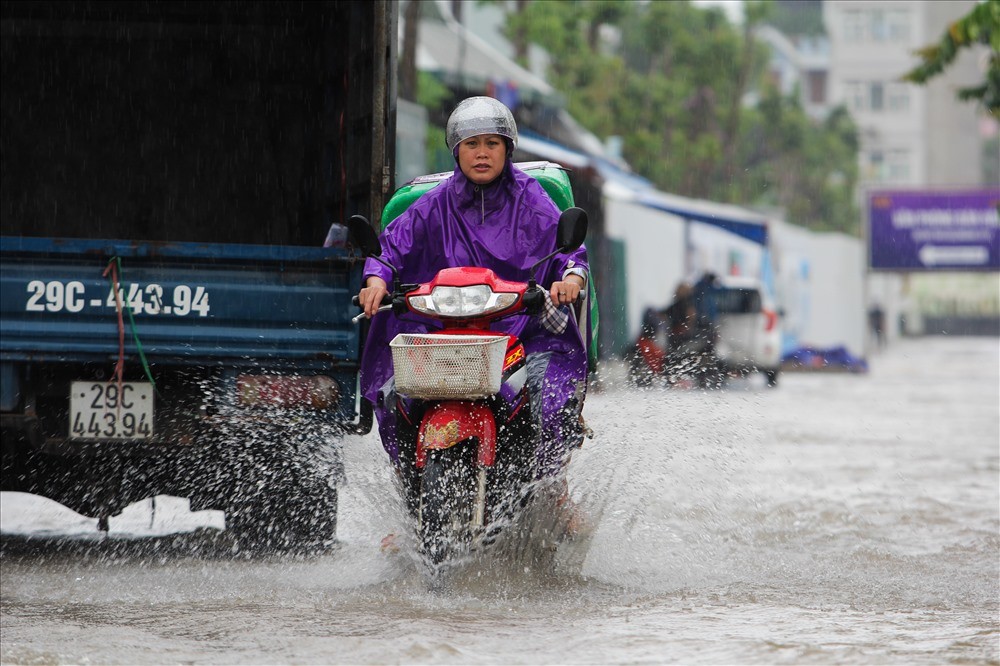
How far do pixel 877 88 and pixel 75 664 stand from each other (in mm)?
91553

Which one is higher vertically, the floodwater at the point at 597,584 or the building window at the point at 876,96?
the building window at the point at 876,96

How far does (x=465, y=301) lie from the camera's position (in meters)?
5.35

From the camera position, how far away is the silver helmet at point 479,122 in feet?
18.7

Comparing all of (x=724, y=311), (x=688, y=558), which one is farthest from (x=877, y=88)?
A: (x=688, y=558)

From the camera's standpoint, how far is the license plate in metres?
6.42

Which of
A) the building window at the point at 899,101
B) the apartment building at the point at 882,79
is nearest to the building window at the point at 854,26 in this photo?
the apartment building at the point at 882,79

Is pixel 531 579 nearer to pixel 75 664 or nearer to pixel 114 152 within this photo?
pixel 75 664

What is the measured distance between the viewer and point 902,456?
39.7 feet

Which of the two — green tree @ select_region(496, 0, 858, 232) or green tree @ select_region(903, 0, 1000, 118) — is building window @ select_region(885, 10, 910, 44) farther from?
green tree @ select_region(903, 0, 1000, 118)

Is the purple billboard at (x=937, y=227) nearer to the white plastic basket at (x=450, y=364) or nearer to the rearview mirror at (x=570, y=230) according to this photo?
the rearview mirror at (x=570, y=230)

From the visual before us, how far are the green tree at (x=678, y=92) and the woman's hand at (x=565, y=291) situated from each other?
26.9 m

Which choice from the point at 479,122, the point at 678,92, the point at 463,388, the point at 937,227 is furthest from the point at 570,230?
the point at 937,227

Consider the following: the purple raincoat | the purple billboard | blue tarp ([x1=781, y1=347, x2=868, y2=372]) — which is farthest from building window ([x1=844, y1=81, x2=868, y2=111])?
the purple raincoat

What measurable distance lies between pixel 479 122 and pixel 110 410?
1.87m
